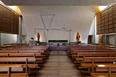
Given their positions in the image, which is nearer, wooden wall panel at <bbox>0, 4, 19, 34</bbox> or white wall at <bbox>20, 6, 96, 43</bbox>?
wooden wall panel at <bbox>0, 4, 19, 34</bbox>

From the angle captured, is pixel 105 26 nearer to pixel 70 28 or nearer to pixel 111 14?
pixel 111 14

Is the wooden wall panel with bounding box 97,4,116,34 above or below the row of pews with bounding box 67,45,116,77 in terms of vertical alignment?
above

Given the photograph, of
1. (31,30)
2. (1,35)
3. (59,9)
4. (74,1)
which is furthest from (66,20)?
(1,35)

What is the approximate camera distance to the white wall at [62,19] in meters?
10.3

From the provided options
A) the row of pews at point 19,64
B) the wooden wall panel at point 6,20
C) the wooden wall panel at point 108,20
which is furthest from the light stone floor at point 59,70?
the wooden wall panel at point 108,20

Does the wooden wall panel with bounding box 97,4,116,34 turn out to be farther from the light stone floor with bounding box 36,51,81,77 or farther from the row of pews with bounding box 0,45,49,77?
the row of pews with bounding box 0,45,49,77

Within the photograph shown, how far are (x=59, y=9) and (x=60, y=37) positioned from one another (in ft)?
11.9

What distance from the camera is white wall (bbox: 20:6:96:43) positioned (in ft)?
33.9

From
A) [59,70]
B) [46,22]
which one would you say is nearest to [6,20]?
[46,22]

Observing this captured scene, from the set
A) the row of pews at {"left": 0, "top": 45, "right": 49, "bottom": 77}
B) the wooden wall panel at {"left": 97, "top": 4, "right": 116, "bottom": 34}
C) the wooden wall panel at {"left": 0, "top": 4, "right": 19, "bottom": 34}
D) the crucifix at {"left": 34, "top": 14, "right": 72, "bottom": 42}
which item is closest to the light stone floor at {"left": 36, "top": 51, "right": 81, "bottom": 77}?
the row of pews at {"left": 0, "top": 45, "right": 49, "bottom": 77}

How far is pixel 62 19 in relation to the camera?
38.3 ft

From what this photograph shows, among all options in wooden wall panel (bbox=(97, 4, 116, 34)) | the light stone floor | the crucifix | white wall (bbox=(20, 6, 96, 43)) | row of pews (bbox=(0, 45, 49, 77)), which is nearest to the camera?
row of pews (bbox=(0, 45, 49, 77))

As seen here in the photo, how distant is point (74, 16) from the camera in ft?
37.5

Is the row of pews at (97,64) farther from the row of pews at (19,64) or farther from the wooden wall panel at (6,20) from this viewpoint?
the wooden wall panel at (6,20)
